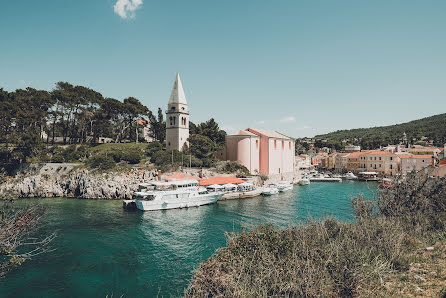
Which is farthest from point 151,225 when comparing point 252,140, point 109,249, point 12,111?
point 12,111

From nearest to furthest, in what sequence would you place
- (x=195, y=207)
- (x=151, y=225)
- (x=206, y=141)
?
1. (x=151, y=225)
2. (x=195, y=207)
3. (x=206, y=141)

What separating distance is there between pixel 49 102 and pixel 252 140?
1378 inches

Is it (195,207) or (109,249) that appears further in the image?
(195,207)

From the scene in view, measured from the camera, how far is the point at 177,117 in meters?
41.8

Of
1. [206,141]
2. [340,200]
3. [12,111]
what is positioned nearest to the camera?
[340,200]

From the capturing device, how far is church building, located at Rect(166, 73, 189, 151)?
138ft

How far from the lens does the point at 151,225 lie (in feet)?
67.7

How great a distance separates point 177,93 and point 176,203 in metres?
22.2

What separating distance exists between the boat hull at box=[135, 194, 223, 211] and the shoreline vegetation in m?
17.7

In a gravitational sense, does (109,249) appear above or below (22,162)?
below

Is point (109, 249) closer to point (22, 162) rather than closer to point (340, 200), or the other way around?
point (340, 200)

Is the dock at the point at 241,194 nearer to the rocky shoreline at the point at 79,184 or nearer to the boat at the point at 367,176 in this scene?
the rocky shoreline at the point at 79,184

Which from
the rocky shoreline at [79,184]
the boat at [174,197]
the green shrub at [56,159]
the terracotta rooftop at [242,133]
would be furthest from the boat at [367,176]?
the green shrub at [56,159]

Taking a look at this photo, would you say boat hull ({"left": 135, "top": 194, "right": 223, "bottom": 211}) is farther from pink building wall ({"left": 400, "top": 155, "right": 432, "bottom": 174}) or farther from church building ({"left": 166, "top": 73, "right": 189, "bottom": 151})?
pink building wall ({"left": 400, "top": 155, "right": 432, "bottom": 174})
